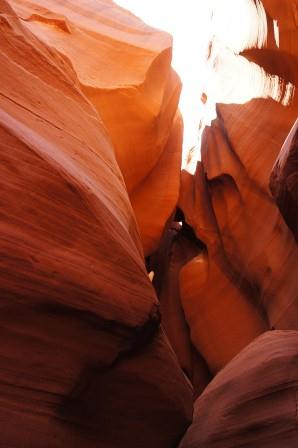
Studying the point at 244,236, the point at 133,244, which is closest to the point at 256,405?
the point at 133,244

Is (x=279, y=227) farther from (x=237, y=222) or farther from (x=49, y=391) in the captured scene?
(x=49, y=391)

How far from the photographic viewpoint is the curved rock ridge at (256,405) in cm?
292

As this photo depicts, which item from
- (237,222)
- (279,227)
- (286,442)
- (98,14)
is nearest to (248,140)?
(237,222)

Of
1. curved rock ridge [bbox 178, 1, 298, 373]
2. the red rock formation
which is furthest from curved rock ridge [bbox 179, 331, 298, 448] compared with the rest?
curved rock ridge [bbox 178, 1, 298, 373]

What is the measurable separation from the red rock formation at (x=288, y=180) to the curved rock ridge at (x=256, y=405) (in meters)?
0.94

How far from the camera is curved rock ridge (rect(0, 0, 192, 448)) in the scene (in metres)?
2.04

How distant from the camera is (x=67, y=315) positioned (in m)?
2.18

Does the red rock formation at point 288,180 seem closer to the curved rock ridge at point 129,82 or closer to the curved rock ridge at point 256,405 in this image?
the curved rock ridge at point 256,405

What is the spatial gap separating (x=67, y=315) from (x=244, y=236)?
4395mm

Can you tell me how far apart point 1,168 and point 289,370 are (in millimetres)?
2175

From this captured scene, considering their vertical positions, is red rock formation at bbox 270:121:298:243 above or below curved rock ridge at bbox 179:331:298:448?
above

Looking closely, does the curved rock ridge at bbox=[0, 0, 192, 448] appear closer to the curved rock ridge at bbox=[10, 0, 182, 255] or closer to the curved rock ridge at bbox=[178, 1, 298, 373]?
the curved rock ridge at bbox=[178, 1, 298, 373]

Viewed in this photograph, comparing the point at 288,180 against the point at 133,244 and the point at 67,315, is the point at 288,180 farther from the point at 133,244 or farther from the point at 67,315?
the point at 67,315

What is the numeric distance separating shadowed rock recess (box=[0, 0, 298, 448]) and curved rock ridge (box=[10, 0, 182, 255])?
0.03 meters
